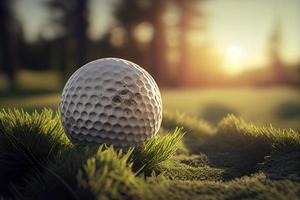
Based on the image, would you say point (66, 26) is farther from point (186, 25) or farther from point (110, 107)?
point (110, 107)

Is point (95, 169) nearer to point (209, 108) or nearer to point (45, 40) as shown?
point (209, 108)

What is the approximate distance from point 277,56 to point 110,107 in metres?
64.5

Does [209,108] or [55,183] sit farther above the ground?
[55,183]

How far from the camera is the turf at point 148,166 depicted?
320 centimetres

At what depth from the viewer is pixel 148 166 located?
4227 millimetres

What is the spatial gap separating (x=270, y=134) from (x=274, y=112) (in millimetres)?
13613

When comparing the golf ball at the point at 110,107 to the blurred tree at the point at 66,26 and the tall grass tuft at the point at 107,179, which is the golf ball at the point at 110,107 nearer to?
the tall grass tuft at the point at 107,179

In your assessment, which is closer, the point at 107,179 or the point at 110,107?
the point at 107,179

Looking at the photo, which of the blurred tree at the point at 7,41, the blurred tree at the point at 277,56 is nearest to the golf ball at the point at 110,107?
the blurred tree at the point at 7,41

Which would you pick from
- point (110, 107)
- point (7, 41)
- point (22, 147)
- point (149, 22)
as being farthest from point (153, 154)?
point (149, 22)

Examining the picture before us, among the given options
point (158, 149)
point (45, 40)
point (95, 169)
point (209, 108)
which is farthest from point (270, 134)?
point (45, 40)

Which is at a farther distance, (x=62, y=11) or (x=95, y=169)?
(x=62, y=11)

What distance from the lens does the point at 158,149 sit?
4.43m

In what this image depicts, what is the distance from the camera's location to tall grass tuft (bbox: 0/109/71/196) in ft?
13.8
